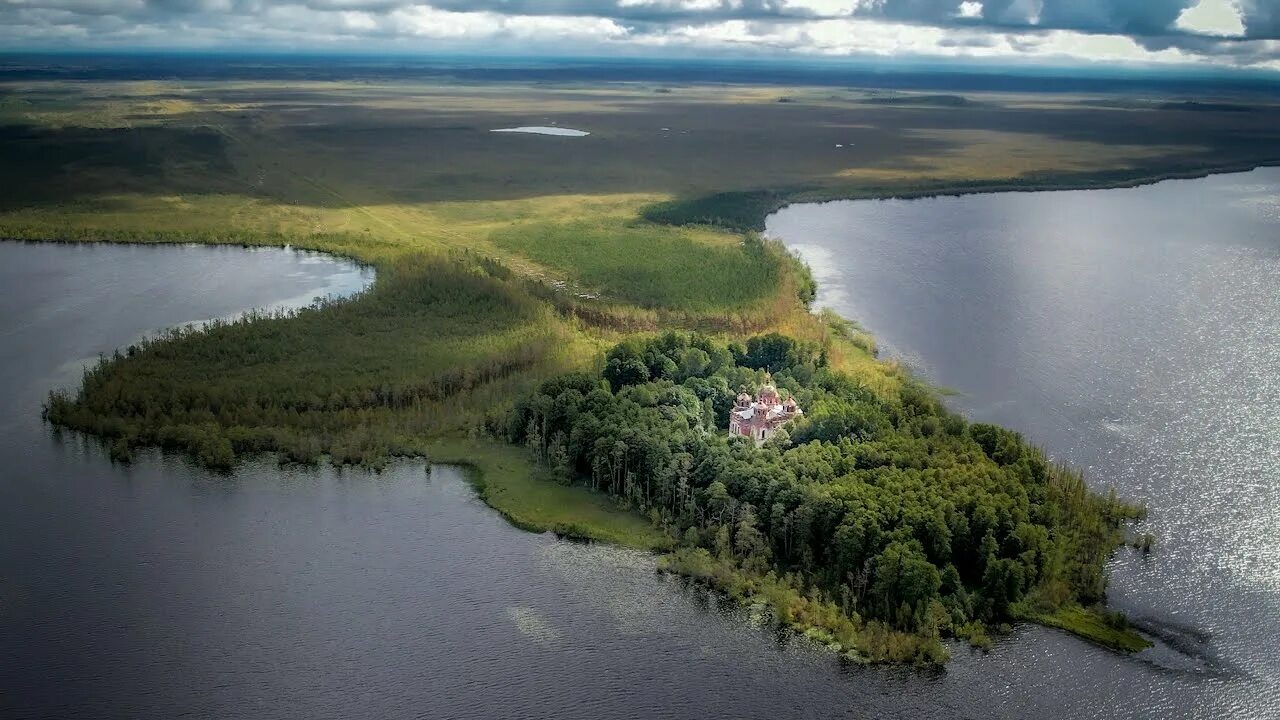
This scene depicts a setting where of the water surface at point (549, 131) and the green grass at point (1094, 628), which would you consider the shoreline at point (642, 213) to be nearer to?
the green grass at point (1094, 628)

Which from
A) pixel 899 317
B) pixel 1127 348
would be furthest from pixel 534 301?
pixel 1127 348

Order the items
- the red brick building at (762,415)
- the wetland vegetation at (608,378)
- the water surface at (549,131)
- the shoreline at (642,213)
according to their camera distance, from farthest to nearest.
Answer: the water surface at (549,131) → the red brick building at (762,415) → the shoreline at (642,213) → the wetland vegetation at (608,378)

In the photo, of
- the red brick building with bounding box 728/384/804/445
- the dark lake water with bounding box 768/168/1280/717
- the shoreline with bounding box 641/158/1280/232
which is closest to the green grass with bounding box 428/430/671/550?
the red brick building with bounding box 728/384/804/445

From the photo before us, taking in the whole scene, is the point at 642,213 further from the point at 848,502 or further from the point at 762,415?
the point at 848,502

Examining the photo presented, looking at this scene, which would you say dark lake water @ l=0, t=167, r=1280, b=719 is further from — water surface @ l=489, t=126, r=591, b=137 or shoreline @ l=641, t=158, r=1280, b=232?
water surface @ l=489, t=126, r=591, b=137

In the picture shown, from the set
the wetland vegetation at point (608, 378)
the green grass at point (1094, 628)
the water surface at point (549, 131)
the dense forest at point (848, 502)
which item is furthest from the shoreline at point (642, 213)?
the water surface at point (549, 131)

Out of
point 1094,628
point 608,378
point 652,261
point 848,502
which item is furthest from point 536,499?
point 652,261

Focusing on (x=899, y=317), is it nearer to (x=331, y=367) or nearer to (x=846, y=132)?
(x=331, y=367)
